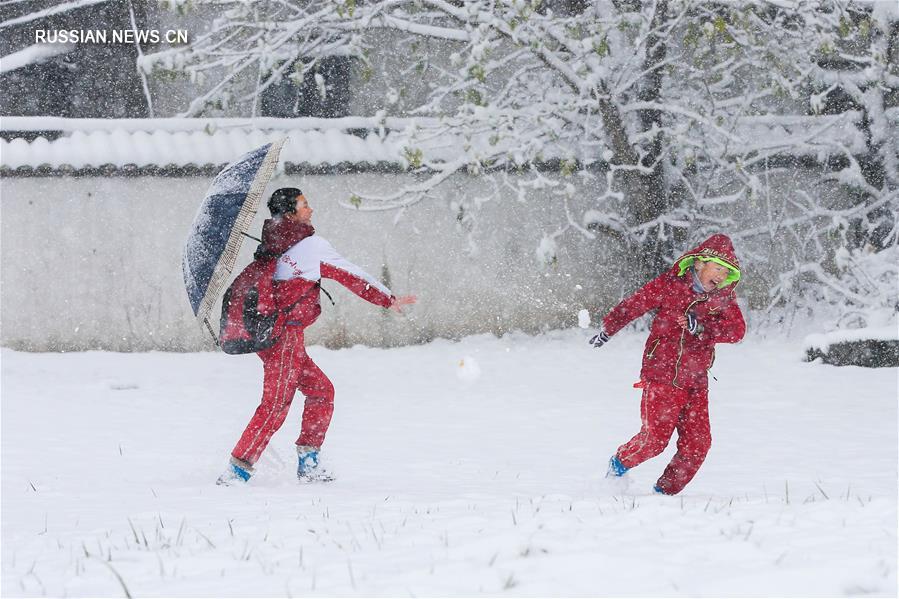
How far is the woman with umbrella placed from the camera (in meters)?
6.02

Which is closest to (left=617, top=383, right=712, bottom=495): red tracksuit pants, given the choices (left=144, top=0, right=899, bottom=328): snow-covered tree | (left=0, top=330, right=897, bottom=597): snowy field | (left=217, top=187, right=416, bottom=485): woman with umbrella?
(left=0, top=330, right=897, bottom=597): snowy field

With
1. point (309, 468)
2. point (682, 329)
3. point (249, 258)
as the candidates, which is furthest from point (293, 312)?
point (249, 258)

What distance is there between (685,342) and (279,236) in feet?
7.48

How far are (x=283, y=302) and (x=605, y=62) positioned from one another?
6905 mm

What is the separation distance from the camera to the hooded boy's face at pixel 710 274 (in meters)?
5.61

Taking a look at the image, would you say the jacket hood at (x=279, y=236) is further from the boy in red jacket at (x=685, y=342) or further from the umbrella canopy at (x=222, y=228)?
the boy in red jacket at (x=685, y=342)

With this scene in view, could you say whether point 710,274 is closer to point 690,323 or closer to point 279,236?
point 690,323

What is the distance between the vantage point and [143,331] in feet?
41.9

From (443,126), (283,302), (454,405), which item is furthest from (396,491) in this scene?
(443,126)

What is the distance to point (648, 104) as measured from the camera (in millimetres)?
11805

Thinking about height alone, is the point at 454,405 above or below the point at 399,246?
below

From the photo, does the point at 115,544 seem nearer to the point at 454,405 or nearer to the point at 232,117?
the point at 454,405

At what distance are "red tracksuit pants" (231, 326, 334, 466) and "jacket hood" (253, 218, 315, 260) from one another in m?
0.44

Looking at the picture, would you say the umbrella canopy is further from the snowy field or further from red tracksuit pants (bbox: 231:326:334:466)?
the snowy field
